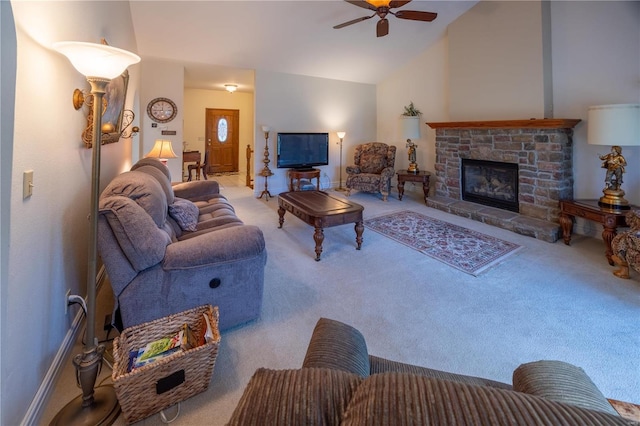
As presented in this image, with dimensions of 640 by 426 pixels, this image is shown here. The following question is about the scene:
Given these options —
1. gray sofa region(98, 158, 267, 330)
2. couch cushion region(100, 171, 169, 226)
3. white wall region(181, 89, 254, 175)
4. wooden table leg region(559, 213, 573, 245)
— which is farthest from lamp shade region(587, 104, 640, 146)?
white wall region(181, 89, 254, 175)

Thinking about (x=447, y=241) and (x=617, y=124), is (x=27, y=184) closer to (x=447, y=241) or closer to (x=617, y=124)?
(x=447, y=241)

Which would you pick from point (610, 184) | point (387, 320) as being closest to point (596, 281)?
point (610, 184)

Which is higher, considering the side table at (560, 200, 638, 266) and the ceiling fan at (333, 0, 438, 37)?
the ceiling fan at (333, 0, 438, 37)

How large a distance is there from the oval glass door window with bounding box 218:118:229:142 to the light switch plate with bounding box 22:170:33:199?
843cm

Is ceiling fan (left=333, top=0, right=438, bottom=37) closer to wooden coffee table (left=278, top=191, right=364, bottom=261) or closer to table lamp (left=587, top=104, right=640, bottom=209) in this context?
table lamp (left=587, top=104, right=640, bottom=209)

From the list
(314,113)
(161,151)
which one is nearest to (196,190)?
(161,151)

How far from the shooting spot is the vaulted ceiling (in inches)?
165

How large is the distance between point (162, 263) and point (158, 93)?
5.05m

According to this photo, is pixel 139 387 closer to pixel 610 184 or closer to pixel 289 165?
pixel 610 184

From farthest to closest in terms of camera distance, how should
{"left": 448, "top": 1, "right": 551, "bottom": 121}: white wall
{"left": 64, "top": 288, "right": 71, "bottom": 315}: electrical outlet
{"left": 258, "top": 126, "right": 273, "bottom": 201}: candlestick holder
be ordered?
{"left": 258, "top": 126, "right": 273, "bottom": 201}: candlestick holder < {"left": 448, "top": 1, "right": 551, "bottom": 121}: white wall < {"left": 64, "top": 288, "right": 71, "bottom": 315}: electrical outlet

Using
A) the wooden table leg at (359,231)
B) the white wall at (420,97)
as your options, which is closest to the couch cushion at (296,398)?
the wooden table leg at (359,231)

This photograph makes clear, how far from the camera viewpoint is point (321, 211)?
10.8 ft

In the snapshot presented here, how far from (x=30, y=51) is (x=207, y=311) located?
4.84 feet

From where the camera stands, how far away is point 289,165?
6465 millimetres
